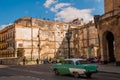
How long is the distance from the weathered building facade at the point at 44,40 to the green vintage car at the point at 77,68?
152ft

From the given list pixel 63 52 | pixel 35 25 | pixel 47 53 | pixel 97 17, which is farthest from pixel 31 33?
pixel 97 17

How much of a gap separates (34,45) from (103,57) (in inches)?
1475

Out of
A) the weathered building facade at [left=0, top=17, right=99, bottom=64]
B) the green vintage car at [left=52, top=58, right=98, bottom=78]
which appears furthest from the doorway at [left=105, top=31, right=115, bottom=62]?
the weathered building facade at [left=0, top=17, right=99, bottom=64]

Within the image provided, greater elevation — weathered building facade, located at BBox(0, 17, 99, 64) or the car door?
weathered building facade, located at BBox(0, 17, 99, 64)

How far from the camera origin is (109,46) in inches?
1549

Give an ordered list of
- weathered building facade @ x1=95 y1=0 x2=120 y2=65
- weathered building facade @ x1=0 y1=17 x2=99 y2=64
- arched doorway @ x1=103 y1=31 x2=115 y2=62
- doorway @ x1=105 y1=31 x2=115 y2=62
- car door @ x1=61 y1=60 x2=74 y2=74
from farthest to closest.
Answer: weathered building facade @ x1=0 y1=17 x2=99 y2=64, doorway @ x1=105 y1=31 x2=115 y2=62, arched doorway @ x1=103 y1=31 x2=115 y2=62, weathered building facade @ x1=95 y1=0 x2=120 y2=65, car door @ x1=61 y1=60 x2=74 y2=74

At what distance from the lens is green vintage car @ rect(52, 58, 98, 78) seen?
66.5 feet

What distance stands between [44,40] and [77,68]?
55.4 metres

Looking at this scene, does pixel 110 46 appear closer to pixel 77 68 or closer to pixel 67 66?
pixel 67 66

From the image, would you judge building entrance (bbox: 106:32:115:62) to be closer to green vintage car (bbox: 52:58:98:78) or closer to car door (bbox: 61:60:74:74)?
green vintage car (bbox: 52:58:98:78)

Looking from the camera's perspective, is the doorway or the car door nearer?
the car door

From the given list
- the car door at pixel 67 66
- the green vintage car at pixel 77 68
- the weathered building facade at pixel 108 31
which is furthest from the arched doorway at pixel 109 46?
the car door at pixel 67 66

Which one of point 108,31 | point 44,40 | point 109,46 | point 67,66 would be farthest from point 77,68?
point 44,40

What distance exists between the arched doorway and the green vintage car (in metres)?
16.6
